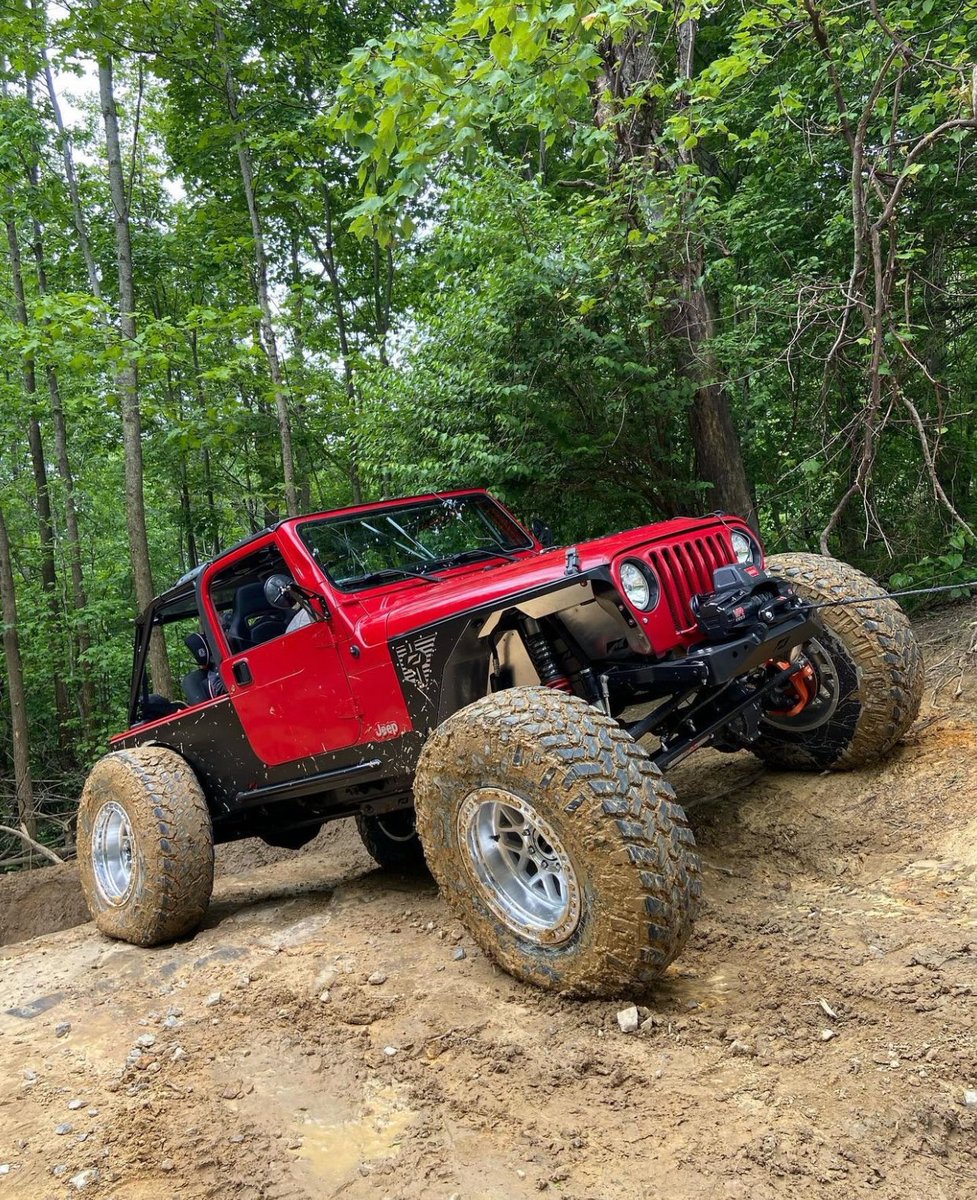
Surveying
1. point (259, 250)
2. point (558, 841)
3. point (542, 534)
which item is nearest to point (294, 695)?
point (542, 534)

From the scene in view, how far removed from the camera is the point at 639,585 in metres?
3.26

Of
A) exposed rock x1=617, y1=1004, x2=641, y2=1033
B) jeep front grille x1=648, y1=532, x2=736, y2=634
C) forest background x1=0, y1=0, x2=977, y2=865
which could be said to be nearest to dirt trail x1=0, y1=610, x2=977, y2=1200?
exposed rock x1=617, y1=1004, x2=641, y2=1033

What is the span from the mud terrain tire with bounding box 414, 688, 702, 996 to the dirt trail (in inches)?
8.0

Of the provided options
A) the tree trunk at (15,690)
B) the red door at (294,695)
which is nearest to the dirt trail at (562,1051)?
the red door at (294,695)

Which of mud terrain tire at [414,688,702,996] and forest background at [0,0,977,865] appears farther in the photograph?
forest background at [0,0,977,865]

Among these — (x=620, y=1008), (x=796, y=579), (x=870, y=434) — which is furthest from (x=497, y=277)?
(x=620, y=1008)

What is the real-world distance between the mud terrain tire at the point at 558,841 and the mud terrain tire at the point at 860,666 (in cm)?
172

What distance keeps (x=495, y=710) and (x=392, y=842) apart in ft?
8.58

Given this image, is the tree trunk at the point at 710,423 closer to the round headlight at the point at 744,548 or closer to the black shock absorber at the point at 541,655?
the round headlight at the point at 744,548

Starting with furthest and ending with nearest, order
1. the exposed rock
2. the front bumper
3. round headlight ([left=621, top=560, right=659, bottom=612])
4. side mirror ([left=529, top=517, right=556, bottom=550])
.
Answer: side mirror ([left=529, top=517, right=556, bottom=550]), round headlight ([left=621, top=560, right=659, bottom=612]), the front bumper, the exposed rock

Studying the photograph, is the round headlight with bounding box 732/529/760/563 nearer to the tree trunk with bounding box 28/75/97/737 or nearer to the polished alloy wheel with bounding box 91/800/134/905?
the polished alloy wheel with bounding box 91/800/134/905

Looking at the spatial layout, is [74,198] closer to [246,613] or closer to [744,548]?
[246,613]

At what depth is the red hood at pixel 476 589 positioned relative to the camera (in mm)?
3295

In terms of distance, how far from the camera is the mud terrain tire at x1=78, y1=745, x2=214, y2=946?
4289 mm
